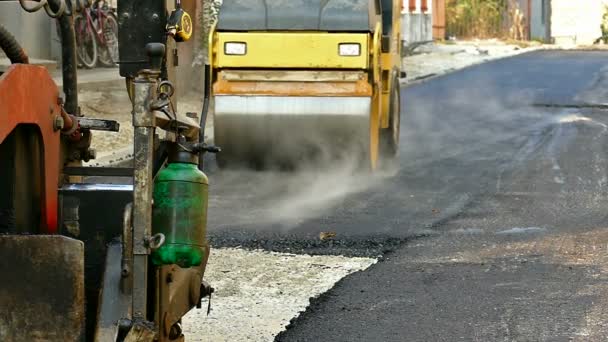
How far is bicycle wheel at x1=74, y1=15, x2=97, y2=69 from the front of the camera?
2302 cm

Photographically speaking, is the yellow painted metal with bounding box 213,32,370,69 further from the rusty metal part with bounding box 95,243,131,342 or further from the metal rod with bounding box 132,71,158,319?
the metal rod with bounding box 132,71,158,319

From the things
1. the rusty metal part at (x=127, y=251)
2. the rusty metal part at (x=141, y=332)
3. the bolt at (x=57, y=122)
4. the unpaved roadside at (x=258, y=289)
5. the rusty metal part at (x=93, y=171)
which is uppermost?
the bolt at (x=57, y=122)

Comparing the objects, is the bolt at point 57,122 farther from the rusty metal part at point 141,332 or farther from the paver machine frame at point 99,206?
the rusty metal part at point 141,332

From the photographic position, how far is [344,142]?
42.3ft

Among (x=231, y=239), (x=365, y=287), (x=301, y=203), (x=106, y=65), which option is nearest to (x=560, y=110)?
(x=106, y=65)

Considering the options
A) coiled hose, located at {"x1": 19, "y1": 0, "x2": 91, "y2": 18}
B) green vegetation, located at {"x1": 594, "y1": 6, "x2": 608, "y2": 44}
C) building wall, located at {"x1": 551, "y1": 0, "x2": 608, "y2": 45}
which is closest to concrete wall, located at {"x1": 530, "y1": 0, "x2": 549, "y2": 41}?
building wall, located at {"x1": 551, "y1": 0, "x2": 608, "y2": 45}

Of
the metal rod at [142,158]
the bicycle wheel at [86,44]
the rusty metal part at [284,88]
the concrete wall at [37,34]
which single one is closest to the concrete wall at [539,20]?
the bicycle wheel at [86,44]

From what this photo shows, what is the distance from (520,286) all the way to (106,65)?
17.2 meters

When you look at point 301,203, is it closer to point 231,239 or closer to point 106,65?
point 231,239

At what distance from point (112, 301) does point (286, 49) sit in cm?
865

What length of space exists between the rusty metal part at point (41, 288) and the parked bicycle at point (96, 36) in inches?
741

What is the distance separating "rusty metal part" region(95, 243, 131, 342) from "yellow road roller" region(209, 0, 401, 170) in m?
8.41

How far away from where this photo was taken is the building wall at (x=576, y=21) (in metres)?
53.3

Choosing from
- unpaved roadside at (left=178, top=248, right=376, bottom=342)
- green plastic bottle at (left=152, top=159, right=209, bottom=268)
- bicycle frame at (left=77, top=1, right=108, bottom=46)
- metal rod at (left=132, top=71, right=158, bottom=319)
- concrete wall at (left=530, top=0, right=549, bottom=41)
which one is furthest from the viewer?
concrete wall at (left=530, top=0, right=549, bottom=41)
